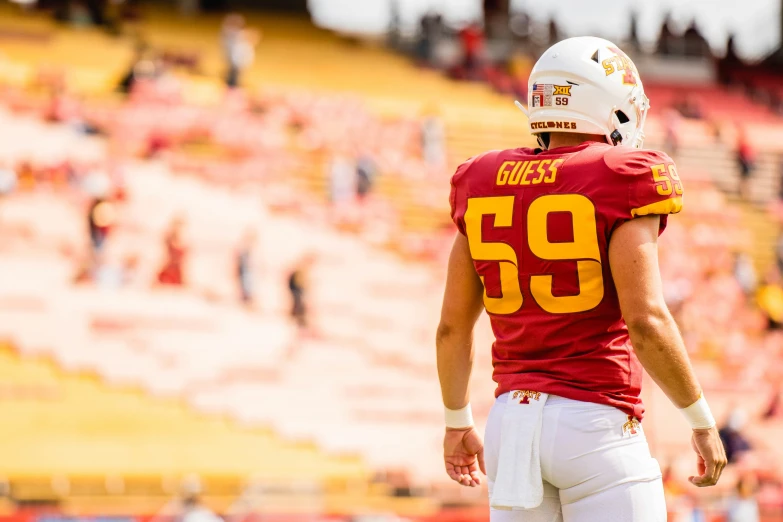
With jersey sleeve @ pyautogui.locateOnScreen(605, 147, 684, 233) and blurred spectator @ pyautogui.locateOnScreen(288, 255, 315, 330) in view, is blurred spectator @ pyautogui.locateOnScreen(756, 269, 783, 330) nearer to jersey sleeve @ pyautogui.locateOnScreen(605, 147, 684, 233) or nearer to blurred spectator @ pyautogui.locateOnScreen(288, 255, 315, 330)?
blurred spectator @ pyautogui.locateOnScreen(288, 255, 315, 330)

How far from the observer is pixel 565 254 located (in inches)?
97.0

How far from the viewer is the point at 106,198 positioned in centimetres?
1332

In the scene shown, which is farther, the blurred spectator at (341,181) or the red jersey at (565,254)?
the blurred spectator at (341,181)

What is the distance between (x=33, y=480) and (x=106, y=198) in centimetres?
441

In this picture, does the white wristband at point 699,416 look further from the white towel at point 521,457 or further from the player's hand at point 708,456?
the white towel at point 521,457

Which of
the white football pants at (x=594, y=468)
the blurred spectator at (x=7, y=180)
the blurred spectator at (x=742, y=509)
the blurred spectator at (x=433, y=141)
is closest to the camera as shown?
the white football pants at (x=594, y=468)

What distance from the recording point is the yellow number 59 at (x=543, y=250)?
244 cm

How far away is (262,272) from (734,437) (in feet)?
19.6

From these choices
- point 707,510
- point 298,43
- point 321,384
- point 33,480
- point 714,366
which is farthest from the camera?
point 298,43

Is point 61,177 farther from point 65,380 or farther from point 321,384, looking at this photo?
point 321,384

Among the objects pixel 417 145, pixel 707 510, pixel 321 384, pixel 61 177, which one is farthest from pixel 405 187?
pixel 707 510

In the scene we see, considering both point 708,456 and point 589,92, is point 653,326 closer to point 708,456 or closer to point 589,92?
point 708,456

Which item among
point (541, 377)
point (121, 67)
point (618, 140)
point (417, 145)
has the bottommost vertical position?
point (541, 377)

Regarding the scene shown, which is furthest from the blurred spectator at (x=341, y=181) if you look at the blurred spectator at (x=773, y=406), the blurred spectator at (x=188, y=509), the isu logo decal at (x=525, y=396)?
the isu logo decal at (x=525, y=396)
